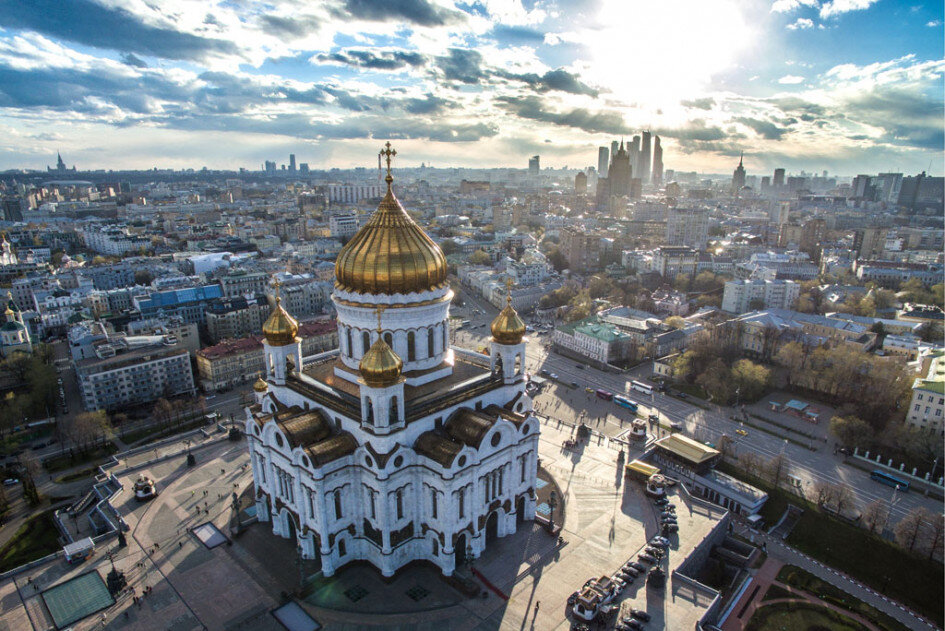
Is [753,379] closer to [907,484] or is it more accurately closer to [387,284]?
[907,484]

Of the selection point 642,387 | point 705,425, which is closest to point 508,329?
point 705,425

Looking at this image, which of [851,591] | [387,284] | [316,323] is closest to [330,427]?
[387,284]

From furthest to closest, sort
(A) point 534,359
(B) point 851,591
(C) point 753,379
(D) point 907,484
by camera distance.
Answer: (A) point 534,359, (C) point 753,379, (D) point 907,484, (B) point 851,591

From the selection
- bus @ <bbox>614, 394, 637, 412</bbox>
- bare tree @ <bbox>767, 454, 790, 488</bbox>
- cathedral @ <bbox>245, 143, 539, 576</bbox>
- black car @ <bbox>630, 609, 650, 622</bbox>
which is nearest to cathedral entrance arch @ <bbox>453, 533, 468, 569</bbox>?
cathedral @ <bbox>245, 143, 539, 576</bbox>

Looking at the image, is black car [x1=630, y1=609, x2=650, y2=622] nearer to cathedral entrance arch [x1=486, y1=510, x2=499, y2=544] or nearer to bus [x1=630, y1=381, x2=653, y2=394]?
cathedral entrance arch [x1=486, y1=510, x2=499, y2=544]

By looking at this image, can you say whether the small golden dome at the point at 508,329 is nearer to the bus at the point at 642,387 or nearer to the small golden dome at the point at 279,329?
the small golden dome at the point at 279,329

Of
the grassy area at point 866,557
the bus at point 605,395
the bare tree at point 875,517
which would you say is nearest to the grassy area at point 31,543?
the bus at point 605,395

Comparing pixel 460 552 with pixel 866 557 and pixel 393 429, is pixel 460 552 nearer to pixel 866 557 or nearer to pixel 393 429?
pixel 393 429
